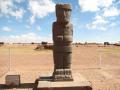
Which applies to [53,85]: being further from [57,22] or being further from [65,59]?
[57,22]

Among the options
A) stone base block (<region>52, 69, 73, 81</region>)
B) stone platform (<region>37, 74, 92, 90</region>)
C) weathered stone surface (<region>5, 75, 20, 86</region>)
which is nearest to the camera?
stone platform (<region>37, 74, 92, 90</region>)

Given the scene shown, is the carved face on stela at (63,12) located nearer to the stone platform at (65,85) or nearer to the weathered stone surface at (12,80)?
the stone platform at (65,85)

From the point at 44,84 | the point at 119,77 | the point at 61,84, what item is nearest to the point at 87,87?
the point at 61,84

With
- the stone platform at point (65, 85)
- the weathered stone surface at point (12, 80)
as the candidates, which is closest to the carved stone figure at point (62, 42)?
the stone platform at point (65, 85)

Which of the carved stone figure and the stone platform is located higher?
the carved stone figure

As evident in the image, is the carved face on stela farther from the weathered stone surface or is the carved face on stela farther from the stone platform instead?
the weathered stone surface

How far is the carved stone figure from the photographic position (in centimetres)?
1081

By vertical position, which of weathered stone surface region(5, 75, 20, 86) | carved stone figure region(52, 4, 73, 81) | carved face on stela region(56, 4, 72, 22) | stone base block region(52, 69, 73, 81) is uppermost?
carved face on stela region(56, 4, 72, 22)

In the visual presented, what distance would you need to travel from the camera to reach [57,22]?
35.9ft

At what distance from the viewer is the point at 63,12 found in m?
10.8

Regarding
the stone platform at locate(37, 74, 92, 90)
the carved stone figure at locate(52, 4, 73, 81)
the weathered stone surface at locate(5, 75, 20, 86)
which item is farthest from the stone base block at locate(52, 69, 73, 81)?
the weathered stone surface at locate(5, 75, 20, 86)

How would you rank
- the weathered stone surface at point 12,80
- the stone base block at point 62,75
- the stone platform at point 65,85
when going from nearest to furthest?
the stone platform at point 65,85, the stone base block at point 62,75, the weathered stone surface at point 12,80

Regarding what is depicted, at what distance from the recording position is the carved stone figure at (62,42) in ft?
35.5

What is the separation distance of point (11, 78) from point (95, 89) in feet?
12.8
